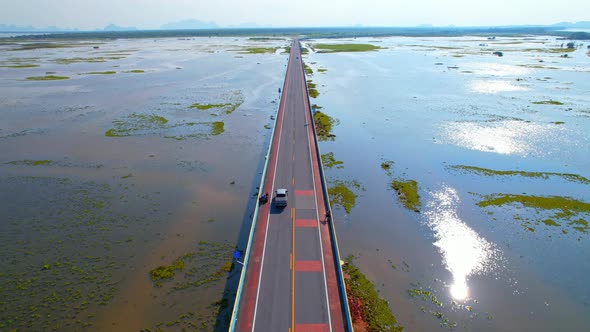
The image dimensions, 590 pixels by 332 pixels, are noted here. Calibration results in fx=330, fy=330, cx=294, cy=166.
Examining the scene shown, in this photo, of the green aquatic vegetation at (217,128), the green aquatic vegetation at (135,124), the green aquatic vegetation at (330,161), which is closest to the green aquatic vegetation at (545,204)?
the green aquatic vegetation at (330,161)

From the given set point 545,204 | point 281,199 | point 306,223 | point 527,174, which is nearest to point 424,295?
point 306,223

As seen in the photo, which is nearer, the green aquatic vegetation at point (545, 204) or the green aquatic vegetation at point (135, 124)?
the green aquatic vegetation at point (545, 204)

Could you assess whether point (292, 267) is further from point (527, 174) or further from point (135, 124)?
point (135, 124)

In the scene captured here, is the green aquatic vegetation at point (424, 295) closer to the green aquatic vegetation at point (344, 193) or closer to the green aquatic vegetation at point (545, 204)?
the green aquatic vegetation at point (344, 193)

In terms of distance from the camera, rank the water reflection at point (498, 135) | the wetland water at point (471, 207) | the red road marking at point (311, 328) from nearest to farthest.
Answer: the red road marking at point (311, 328) < the wetland water at point (471, 207) < the water reflection at point (498, 135)

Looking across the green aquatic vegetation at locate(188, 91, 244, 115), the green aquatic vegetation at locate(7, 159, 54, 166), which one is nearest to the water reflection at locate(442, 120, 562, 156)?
the green aquatic vegetation at locate(188, 91, 244, 115)

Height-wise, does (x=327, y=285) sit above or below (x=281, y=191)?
below

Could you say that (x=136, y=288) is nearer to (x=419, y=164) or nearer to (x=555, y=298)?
(x=555, y=298)

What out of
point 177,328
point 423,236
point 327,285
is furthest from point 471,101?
point 177,328
